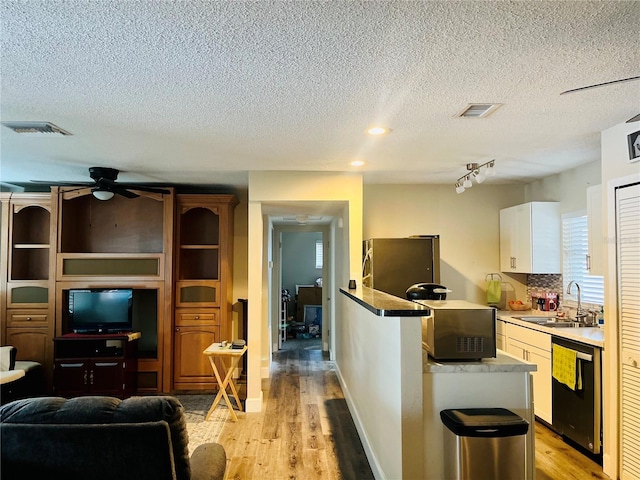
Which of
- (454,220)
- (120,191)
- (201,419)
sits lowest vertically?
(201,419)

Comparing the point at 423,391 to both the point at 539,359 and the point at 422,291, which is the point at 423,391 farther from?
the point at 539,359

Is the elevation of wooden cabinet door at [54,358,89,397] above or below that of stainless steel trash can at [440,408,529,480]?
below

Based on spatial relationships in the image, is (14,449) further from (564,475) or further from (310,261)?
(310,261)

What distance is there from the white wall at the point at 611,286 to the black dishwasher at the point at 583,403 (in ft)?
0.31

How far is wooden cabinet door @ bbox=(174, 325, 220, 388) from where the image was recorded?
16.8ft

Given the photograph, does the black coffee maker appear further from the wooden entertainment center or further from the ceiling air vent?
the wooden entertainment center

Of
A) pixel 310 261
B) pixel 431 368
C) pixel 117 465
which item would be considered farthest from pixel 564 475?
pixel 310 261

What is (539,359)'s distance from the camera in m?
3.86

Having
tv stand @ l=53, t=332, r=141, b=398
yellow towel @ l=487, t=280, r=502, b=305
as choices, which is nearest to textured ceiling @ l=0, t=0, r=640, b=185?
yellow towel @ l=487, t=280, r=502, b=305

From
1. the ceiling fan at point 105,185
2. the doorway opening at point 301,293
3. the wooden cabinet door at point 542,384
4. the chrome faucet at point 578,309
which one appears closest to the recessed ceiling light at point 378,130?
the wooden cabinet door at point 542,384

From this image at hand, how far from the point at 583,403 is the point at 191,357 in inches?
156

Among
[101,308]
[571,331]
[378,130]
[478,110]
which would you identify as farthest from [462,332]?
[101,308]

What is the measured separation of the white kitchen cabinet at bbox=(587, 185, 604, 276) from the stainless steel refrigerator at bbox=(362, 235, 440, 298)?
145 cm

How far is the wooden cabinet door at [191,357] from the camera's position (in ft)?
16.8
